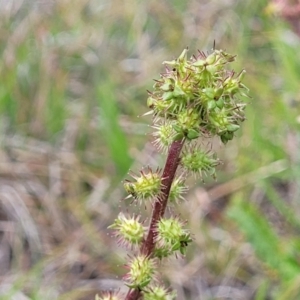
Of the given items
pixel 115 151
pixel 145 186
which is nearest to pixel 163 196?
pixel 145 186

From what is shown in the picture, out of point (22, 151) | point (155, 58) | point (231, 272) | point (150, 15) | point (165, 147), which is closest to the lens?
point (165, 147)

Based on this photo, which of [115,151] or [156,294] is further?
[115,151]

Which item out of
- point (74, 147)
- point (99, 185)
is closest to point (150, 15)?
point (74, 147)

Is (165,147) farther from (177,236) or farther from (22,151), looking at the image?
(22,151)

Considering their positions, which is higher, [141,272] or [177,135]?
[177,135]

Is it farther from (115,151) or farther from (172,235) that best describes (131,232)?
(115,151)

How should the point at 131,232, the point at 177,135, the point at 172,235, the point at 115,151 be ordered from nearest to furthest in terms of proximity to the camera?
the point at 177,135 → the point at 172,235 → the point at 131,232 → the point at 115,151

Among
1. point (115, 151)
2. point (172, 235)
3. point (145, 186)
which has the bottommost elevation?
point (172, 235)
